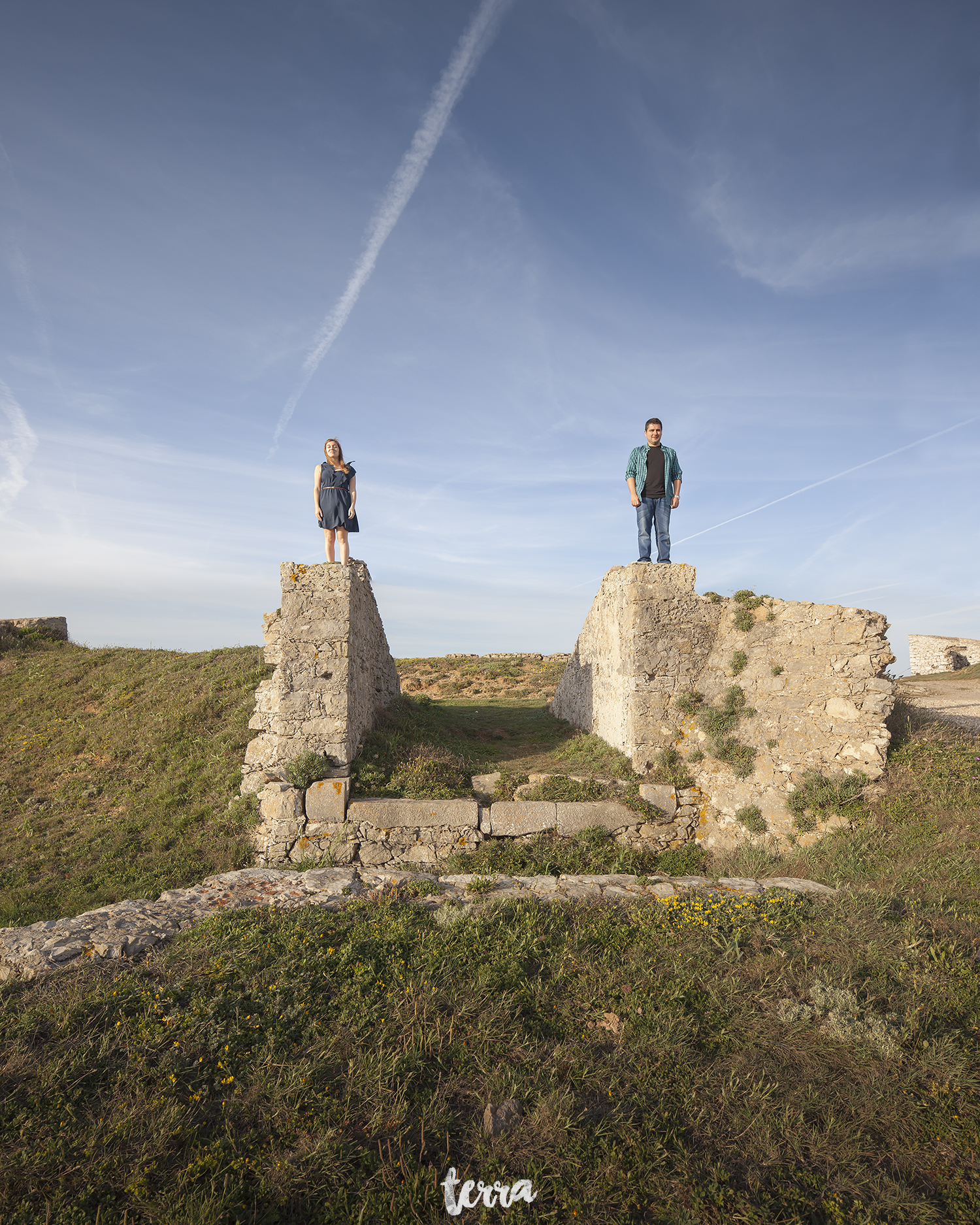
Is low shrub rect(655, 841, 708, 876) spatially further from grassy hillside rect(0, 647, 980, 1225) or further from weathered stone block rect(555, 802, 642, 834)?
grassy hillside rect(0, 647, 980, 1225)

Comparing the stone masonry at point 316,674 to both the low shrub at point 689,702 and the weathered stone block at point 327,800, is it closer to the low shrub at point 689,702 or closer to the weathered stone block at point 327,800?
the weathered stone block at point 327,800

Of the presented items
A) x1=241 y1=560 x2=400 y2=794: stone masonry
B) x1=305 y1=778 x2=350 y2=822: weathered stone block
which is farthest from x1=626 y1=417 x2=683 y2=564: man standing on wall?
x1=305 y1=778 x2=350 y2=822: weathered stone block

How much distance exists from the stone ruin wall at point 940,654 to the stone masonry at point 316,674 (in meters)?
26.3

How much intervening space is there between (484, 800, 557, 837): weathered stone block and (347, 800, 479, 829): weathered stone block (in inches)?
12.6

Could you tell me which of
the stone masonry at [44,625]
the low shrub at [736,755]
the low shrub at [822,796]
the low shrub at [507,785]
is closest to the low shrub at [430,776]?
the low shrub at [507,785]

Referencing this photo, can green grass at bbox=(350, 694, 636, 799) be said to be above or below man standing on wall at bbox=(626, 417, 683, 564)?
below

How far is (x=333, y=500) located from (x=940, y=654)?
28.6 metres

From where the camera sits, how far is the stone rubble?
5250 mm

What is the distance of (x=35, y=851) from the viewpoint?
8516 mm

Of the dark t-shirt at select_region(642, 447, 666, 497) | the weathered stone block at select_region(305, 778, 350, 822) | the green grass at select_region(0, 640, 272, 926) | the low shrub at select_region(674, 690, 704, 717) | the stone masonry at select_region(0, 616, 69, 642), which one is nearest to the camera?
the green grass at select_region(0, 640, 272, 926)

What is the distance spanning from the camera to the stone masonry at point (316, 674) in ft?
29.8

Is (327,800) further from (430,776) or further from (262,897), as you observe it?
(262,897)

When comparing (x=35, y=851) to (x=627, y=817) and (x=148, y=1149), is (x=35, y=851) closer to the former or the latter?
(x=148, y=1149)

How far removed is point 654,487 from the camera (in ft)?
35.5
